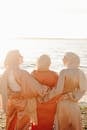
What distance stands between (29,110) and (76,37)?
35025mm

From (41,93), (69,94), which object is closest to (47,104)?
(41,93)

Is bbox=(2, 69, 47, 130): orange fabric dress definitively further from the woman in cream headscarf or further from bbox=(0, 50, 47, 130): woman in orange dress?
the woman in cream headscarf

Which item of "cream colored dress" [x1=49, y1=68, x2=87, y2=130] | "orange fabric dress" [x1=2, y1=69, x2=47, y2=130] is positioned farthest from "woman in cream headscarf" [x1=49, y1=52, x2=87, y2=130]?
"orange fabric dress" [x1=2, y1=69, x2=47, y2=130]

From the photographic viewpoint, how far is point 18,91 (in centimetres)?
597

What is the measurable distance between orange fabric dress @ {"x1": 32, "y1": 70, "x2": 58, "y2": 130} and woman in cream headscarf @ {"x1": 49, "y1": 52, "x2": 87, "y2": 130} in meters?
0.07

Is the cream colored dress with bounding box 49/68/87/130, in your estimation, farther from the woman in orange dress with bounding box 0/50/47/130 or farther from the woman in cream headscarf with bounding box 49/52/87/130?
the woman in orange dress with bounding box 0/50/47/130

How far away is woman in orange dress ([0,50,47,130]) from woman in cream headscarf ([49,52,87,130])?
268 mm

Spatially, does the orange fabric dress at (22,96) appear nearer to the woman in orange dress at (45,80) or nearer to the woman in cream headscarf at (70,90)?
the woman in orange dress at (45,80)

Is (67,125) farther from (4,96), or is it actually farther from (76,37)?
(76,37)

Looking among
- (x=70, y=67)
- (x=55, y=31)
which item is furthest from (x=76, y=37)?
(x=70, y=67)

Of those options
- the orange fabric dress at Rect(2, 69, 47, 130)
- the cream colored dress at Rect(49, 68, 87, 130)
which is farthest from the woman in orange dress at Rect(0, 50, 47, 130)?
the cream colored dress at Rect(49, 68, 87, 130)

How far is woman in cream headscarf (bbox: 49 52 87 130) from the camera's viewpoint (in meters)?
6.04

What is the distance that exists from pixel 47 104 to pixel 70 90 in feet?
1.22

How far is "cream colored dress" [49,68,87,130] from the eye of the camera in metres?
6.04
